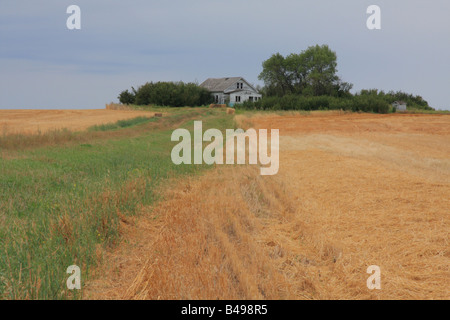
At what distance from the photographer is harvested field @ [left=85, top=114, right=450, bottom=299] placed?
161 inches

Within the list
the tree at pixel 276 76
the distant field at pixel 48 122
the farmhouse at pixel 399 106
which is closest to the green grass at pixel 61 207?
the distant field at pixel 48 122

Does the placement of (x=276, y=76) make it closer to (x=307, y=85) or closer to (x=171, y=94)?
(x=307, y=85)

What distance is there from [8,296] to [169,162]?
7.58 metres

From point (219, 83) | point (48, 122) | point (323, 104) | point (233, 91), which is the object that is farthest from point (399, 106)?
point (48, 122)

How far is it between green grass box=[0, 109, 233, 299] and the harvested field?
1.15ft

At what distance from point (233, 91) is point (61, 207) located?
60053 mm

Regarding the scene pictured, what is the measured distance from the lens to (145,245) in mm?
5367

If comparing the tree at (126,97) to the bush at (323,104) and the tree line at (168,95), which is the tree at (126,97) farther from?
the bush at (323,104)

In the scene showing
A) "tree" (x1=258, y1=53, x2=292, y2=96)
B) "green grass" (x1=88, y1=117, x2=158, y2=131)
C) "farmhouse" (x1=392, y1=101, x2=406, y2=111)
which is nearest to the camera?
"green grass" (x1=88, y1=117, x2=158, y2=131)

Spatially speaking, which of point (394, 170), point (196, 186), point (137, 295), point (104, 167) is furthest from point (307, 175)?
point (137, 295)

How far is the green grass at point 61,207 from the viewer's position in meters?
4.08

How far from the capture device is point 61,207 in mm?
6023

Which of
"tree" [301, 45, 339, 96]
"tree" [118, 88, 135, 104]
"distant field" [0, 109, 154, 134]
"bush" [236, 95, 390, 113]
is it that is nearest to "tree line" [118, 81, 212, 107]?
"tree" [118, 88, 135, 104]

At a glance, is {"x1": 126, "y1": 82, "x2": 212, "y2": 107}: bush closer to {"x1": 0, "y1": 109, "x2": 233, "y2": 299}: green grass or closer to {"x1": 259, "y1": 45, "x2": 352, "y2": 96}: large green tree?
{"x1": 259, "y1": 45, "x2": 352, "y2": 96}: large green tree
